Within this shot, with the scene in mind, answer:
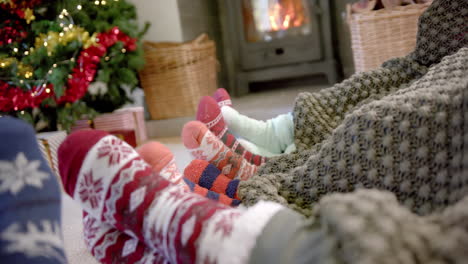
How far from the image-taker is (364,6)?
1697mm

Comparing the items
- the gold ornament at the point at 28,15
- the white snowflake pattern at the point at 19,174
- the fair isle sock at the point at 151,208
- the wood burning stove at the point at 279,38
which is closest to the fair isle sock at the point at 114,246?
the fair isle sock at the point at 151,208

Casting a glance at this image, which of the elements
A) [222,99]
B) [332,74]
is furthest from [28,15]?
[332,74]

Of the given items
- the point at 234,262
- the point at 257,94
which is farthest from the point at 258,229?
the point at 257,94

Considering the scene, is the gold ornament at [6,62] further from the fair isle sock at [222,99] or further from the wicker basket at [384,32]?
the wicker basket at [384,32]

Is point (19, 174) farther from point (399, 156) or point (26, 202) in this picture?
point (399, 156)

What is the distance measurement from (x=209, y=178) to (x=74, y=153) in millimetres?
394

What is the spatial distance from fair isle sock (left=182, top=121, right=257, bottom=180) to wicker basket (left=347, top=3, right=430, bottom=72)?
1046mm

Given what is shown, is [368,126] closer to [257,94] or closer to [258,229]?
[258,229]

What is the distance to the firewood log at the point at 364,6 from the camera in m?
1.67

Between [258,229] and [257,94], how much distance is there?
2.40 metres

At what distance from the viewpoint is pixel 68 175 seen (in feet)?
1.48

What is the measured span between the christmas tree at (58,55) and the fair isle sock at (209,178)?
0.92 metres

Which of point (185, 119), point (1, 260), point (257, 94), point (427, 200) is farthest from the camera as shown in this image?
point (257, 94)

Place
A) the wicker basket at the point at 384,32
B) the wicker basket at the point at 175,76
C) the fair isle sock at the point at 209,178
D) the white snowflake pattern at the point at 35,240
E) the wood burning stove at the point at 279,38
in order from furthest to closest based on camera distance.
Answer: the wood burning stove at the point at 279,38 < the wicker basket at the point at 175,76 < the wicker basket at the point at 384,32 < the fair isle sock at the point at 209,178 < the white snowflake pattern at the point at 35,240
